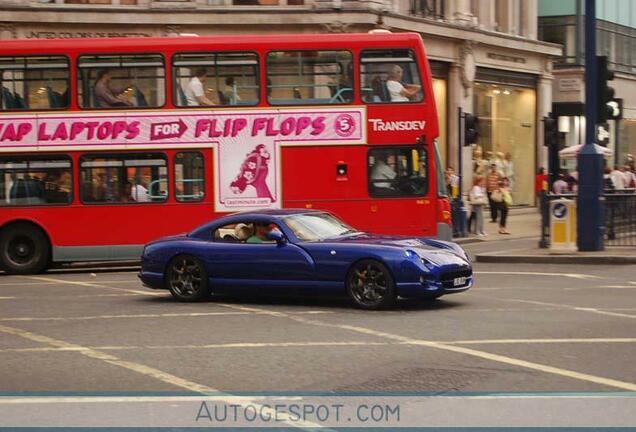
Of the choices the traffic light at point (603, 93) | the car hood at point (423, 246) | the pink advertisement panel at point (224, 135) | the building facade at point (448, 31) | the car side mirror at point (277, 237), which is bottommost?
the car hood at point (423, 246)

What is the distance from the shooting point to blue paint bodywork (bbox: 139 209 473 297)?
43.0 ft

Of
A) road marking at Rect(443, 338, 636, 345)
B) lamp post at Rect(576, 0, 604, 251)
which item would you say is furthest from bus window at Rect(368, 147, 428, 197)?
road marking at Rect(443, 338, 636, 345)

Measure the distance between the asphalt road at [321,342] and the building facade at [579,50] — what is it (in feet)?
102

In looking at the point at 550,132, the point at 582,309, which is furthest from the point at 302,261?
the point at 550,132

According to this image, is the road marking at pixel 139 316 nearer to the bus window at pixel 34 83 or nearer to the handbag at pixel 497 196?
the bus window at pixel 34 83

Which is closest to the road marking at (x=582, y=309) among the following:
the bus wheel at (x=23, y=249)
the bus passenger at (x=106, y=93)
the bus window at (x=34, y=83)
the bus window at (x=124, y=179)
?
the bus window at (x=124, y=179)

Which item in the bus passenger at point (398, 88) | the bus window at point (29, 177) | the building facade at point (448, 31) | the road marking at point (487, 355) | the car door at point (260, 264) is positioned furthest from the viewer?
the building facade at point (448, 31)

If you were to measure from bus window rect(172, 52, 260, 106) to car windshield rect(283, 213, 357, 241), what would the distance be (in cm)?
661

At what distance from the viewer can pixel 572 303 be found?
1398cm

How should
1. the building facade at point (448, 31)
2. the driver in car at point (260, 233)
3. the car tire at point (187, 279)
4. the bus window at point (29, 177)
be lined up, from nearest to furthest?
the driver in car at point (260, 233) → the car tire at point (187, 279) → the bus window at point (29, 177) → the building facade at point (448, 31)

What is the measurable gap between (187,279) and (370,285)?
2719 mm

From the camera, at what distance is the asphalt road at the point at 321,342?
8.73m

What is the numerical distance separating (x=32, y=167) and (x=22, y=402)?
44.5 ft

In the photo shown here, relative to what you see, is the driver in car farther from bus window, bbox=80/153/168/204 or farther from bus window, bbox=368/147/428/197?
bus window, bbox=80/153/168/204
